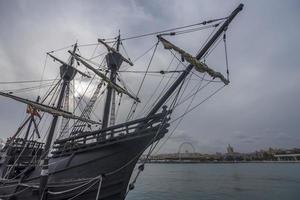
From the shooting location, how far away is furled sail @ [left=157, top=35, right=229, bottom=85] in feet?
33.7

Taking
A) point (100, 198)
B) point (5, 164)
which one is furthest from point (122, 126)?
point (5, 164)

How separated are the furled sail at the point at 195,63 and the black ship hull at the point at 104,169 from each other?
378 centimetres

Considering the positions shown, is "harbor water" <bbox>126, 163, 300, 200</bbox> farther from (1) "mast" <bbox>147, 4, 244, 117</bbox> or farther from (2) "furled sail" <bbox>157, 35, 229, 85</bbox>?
(2) "furled sail" <bbox>157, 35, 229, 85</bbox>

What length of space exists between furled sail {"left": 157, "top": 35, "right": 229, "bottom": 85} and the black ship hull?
3778 mm

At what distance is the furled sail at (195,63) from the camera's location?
1027cm

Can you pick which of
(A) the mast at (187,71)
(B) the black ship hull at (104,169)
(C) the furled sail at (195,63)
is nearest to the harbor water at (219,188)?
(B) the black ship hull at (104,169)

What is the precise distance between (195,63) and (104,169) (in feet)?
23.8

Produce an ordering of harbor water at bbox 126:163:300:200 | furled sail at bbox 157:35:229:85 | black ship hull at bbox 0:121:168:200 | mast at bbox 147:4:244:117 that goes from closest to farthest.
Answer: black ship hull at bbox 0:121:168:200 → mast at bbox 147:4:244:117 → furled sail at bbox 157:35:229:85 → harbor water at bbox 126:163:300:200

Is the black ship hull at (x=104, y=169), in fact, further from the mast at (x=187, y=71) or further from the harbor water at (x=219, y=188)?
the harbor water at (x=219, y=188)

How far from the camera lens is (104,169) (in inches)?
378

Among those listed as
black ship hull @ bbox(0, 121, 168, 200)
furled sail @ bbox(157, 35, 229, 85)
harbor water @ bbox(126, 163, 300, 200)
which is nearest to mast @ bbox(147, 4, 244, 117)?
furled sail @ bbox(157, 35, 229, 85)

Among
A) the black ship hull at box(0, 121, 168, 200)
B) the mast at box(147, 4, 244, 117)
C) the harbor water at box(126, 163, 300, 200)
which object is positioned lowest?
the harbor water at box(126, 163, 300, 200)

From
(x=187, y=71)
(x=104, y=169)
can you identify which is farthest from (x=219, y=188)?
(x=187, y=71)

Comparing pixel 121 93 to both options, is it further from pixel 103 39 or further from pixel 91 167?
pixel 91 167
